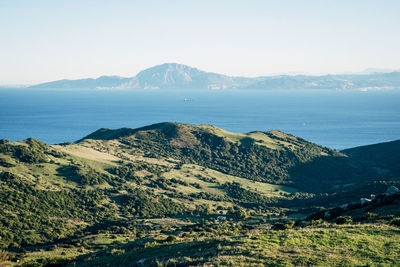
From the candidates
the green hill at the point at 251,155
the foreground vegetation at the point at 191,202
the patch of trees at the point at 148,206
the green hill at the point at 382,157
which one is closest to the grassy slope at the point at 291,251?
the foreground vegetation at the point at 191,202

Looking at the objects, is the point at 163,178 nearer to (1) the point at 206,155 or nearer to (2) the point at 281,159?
(1) the point at 206,155

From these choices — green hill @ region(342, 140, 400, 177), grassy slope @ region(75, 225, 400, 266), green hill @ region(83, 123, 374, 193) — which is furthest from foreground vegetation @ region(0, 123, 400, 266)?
green hill @ region(342, 140, 400, 177)

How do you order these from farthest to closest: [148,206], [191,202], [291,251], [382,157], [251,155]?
[382,157] → [251,155] → [191,202] → [148,206] → [291,251]

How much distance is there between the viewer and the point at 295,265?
21859mm

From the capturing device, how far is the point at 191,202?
364 ft

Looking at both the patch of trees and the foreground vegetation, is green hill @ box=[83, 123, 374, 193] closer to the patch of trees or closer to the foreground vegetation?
the foreground vegetation

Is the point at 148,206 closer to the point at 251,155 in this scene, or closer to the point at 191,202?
the point at 191,202

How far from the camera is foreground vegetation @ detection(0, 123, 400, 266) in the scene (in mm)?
27031

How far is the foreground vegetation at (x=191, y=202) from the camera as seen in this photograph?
2703 centimetres

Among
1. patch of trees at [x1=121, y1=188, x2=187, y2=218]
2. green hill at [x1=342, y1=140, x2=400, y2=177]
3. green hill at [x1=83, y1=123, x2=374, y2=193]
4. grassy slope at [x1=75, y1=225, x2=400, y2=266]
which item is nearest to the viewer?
grassy slope at [x1=75, y1=225, x2=400, y2=266]

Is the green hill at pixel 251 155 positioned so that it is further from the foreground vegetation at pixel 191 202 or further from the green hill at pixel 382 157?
the green hill at pixel 382 157

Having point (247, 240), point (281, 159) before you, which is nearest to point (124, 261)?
point (247, 240)

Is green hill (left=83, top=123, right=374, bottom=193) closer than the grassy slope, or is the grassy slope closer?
the grassy slope

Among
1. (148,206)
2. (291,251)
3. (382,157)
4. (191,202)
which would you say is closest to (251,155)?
(382,157)
